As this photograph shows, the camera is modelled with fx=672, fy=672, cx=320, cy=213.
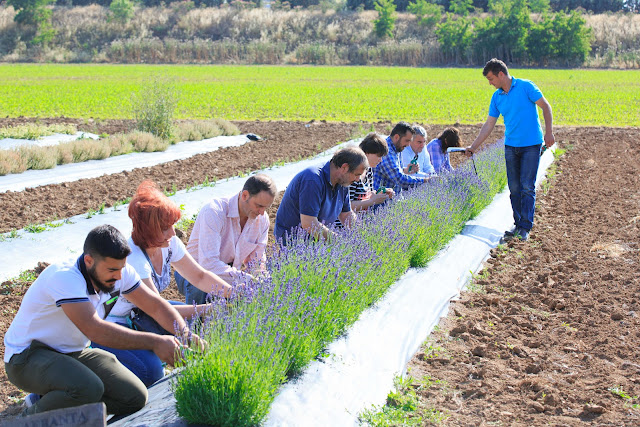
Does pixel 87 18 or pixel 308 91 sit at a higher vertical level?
pixel 87 18

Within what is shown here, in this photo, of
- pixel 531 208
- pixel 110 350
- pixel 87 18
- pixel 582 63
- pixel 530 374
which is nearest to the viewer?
pixel 110 350

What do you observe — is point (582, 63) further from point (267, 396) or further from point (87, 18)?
point (267, 396)

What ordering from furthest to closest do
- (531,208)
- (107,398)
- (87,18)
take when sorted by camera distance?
(87,18) → (531,208) → (107,398)

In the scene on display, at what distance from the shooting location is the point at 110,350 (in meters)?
3.94

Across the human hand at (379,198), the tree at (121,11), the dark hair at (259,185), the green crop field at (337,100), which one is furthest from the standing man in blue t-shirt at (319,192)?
the tree at (121,11)

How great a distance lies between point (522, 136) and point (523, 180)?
1.66ft

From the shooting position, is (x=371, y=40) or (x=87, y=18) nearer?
(x=371, y=40)

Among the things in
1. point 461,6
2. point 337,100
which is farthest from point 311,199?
point 461,6

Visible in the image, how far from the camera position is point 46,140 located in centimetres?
1481

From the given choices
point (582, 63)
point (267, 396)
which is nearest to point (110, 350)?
point (267, 396)

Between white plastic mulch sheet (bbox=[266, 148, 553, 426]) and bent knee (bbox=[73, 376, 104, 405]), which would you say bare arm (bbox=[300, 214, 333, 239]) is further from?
bent knee (bbox=[73, 376, 104, 405])

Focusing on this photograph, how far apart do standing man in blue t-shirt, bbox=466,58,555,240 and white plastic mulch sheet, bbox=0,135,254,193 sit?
269 inches

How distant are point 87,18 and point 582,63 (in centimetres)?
4964

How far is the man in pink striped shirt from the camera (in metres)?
4.49
